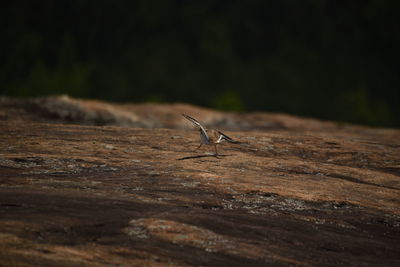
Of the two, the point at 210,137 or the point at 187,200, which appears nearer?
the point at 187,200

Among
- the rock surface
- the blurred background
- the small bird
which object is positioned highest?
the blurred background

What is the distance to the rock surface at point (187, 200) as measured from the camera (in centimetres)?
279

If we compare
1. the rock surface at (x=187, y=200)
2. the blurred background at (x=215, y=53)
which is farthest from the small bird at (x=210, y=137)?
the blurred background at (x=215, y=53)

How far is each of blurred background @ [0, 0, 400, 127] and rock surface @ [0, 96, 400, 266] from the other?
21.4 metres

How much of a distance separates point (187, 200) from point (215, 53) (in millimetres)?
27658

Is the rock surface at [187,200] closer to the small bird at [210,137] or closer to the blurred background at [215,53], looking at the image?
the small bird at [210,137]

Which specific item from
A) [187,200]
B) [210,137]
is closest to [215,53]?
[210,137]

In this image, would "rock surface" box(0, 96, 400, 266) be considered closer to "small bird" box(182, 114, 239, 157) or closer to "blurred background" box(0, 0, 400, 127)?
"small bird" box(182, 114, 239, 157)

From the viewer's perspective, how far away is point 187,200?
347 centimetres

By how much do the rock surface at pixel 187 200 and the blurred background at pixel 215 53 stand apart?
70.4 ft

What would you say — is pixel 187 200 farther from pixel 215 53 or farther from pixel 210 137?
pixel 215 53

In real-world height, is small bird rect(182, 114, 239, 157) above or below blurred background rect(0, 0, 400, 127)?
below

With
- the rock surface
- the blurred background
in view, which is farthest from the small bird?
the blurred background

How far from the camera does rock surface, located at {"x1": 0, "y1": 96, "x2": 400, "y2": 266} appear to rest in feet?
9.16
